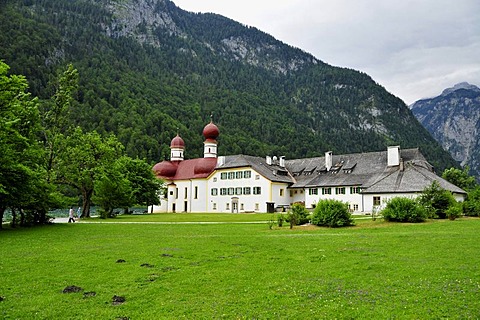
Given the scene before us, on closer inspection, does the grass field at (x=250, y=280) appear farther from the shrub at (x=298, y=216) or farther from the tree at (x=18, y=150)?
the shrub at (x=298, y=216)

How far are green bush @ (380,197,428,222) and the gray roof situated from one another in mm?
14897

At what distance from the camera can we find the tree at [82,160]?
4012 centimetres

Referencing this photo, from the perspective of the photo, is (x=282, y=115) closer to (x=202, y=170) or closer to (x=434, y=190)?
(x=202, y=170)

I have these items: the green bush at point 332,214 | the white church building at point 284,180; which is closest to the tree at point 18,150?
the green bush at point 332,214

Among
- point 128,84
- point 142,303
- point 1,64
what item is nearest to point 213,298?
point 142,303

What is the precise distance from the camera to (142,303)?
32.4 ft

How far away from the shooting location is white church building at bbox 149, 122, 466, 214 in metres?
47.7

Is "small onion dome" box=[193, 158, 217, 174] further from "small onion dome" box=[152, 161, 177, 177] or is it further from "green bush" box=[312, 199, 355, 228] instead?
"green bush" box=[312, 199, 355, 228]

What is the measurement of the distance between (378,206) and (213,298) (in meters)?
38.7

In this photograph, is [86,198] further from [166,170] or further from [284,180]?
[166,170]

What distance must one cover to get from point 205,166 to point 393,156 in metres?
30.3

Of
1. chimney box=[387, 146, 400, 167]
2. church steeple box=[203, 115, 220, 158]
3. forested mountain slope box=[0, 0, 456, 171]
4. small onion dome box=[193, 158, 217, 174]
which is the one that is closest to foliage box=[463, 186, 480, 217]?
chimney box=[387, 146, 400, 167]

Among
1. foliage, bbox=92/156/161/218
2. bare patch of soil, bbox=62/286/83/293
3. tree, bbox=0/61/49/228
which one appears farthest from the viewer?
foliage, bbox=92/156/161/218

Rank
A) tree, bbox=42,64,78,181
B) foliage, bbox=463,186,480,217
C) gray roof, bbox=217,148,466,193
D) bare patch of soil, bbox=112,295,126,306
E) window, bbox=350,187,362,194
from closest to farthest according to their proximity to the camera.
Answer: bare patch of soil, bbox=112,295,126,306
foliage, bbox=463,186,480,217
tree, bbox=42,64,78,181
gray roof, bbox=217,148,466,193
window, bbox=350,187,362,194
